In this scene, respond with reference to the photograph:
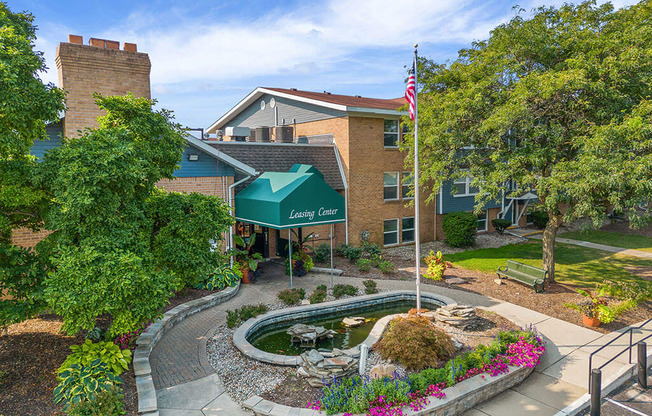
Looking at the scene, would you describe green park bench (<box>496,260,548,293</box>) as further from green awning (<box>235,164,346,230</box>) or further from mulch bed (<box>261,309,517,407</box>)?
green awning (<box>235,164,346,230</box>)

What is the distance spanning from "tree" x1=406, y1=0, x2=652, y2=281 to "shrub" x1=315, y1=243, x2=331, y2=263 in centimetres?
599

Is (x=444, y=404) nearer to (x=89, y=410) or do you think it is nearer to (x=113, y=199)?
(x=89, y=410)

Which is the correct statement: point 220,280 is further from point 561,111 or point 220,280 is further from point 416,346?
point 561,111

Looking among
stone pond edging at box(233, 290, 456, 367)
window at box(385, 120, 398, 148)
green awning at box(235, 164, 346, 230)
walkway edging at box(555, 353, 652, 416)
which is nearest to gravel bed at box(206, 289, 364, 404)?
stone pond edging at box(233, 290, 456, 367)

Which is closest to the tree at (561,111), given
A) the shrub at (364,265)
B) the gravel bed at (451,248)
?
the shrub at (364,265)

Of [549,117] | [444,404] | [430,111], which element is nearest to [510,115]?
[549,117]

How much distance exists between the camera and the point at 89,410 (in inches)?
273

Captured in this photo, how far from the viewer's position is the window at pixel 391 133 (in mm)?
22808

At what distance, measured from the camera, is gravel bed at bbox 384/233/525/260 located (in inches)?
888

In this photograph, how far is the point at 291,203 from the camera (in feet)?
49.5

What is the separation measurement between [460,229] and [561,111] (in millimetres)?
10190

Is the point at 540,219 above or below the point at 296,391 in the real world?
above

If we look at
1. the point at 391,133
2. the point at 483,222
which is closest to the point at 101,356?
the point at 391,133

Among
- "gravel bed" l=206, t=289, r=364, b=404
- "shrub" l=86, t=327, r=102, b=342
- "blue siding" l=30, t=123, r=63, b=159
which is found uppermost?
"blue siding" l=30, t=123, r=63, b=159
